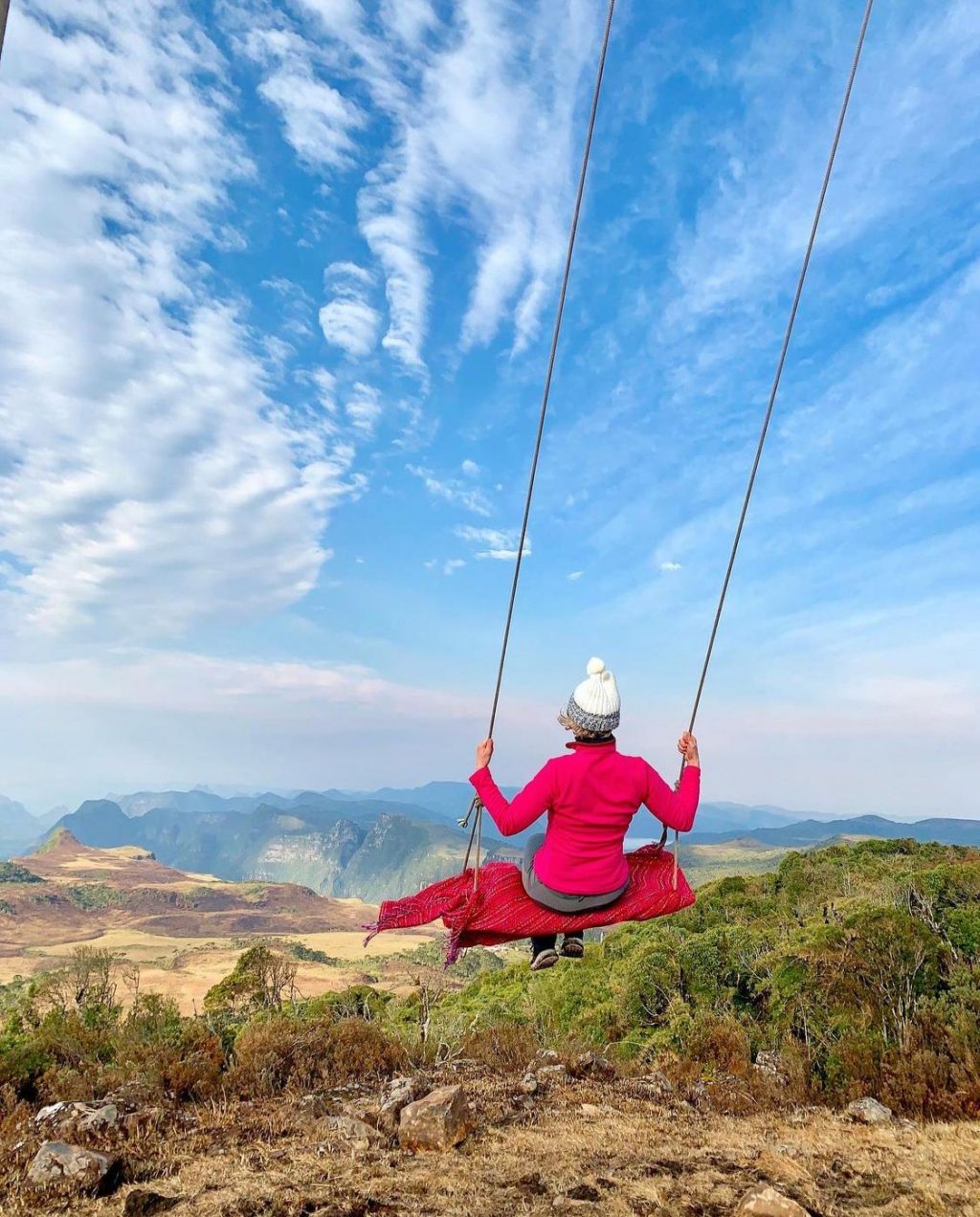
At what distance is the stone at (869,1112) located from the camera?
287 inches

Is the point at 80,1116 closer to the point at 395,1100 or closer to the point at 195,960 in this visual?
the point at 395,1100

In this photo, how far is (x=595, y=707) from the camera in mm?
4441

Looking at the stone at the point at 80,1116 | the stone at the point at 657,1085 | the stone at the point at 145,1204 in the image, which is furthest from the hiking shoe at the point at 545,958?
the stone at the point at 657,1085

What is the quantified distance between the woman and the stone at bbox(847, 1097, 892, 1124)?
198 inches

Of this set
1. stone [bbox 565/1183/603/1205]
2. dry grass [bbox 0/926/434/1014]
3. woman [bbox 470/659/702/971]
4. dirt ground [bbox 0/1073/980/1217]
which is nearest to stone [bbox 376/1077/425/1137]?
dirt ground [bbox 0/1073/980/1217]

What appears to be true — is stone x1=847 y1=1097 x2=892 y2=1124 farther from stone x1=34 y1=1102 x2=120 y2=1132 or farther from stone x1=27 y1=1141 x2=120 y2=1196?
stone x1=34 y1=1102 x2=120 y2=1132

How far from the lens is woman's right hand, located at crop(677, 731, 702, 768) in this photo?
15.7ft

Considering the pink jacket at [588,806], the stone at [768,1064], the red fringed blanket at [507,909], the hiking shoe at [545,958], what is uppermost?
the pink jacket at [588,806]

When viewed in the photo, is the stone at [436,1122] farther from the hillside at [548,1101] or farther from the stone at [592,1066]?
the stone at [592,1066]

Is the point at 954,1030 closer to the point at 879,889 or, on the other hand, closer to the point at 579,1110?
the point at 579,1110

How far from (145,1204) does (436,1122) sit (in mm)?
2396

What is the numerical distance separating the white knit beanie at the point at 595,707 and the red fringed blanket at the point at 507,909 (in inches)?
52.4

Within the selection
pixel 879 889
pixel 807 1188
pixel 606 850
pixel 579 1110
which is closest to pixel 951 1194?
pixel 807 1188

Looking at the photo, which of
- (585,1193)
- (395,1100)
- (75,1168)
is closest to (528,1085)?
(395,1100)
